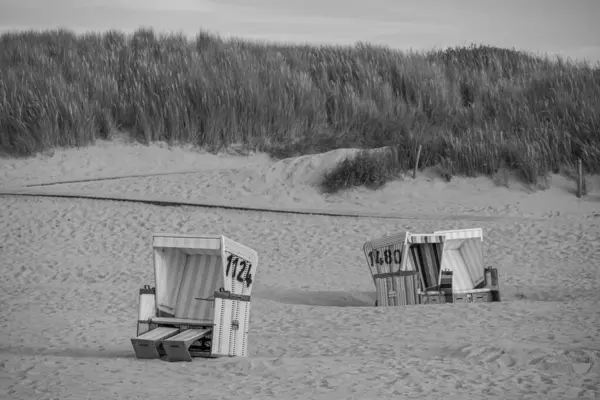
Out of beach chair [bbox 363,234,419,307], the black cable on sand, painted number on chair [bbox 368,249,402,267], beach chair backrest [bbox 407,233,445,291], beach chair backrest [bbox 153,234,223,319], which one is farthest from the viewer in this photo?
the black cable on sand

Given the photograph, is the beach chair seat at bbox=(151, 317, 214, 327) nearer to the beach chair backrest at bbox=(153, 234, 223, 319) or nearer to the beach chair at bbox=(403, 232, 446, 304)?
the beach chair backrest at bbox=(153, 234, 223, 319)

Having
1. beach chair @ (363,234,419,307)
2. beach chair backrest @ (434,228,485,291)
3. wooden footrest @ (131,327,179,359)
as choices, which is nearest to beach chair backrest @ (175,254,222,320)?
wooden footrest @ (131,327,179,359)

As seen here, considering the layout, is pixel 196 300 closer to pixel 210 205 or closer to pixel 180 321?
pixel 180 321

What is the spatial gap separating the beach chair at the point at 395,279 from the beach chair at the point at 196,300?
280cm

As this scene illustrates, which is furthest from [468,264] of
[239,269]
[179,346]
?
[179,346]

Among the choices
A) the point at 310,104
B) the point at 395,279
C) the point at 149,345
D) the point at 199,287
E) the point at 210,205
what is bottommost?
the point at 149,345

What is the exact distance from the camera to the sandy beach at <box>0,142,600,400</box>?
849 cm

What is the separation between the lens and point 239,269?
10.0 metres

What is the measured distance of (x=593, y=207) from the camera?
19.0 m

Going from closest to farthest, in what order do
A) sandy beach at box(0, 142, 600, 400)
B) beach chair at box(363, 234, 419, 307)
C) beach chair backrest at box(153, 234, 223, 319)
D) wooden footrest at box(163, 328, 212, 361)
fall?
sandy beach at box(0, 142, 600, 400), wooden footrest at box(163, 328, 212, 361), beach chair backrest at box(153, 234, 223, 319), beach chair at box(363, 234, 419, 307)

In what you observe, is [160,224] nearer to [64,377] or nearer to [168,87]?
[168,87]

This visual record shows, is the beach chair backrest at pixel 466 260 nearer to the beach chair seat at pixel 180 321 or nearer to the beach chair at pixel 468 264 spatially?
the beach chair at pixel 468 264

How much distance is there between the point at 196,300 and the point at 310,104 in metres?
14.6

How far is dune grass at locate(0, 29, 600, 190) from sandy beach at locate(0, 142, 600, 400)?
0.60 m
